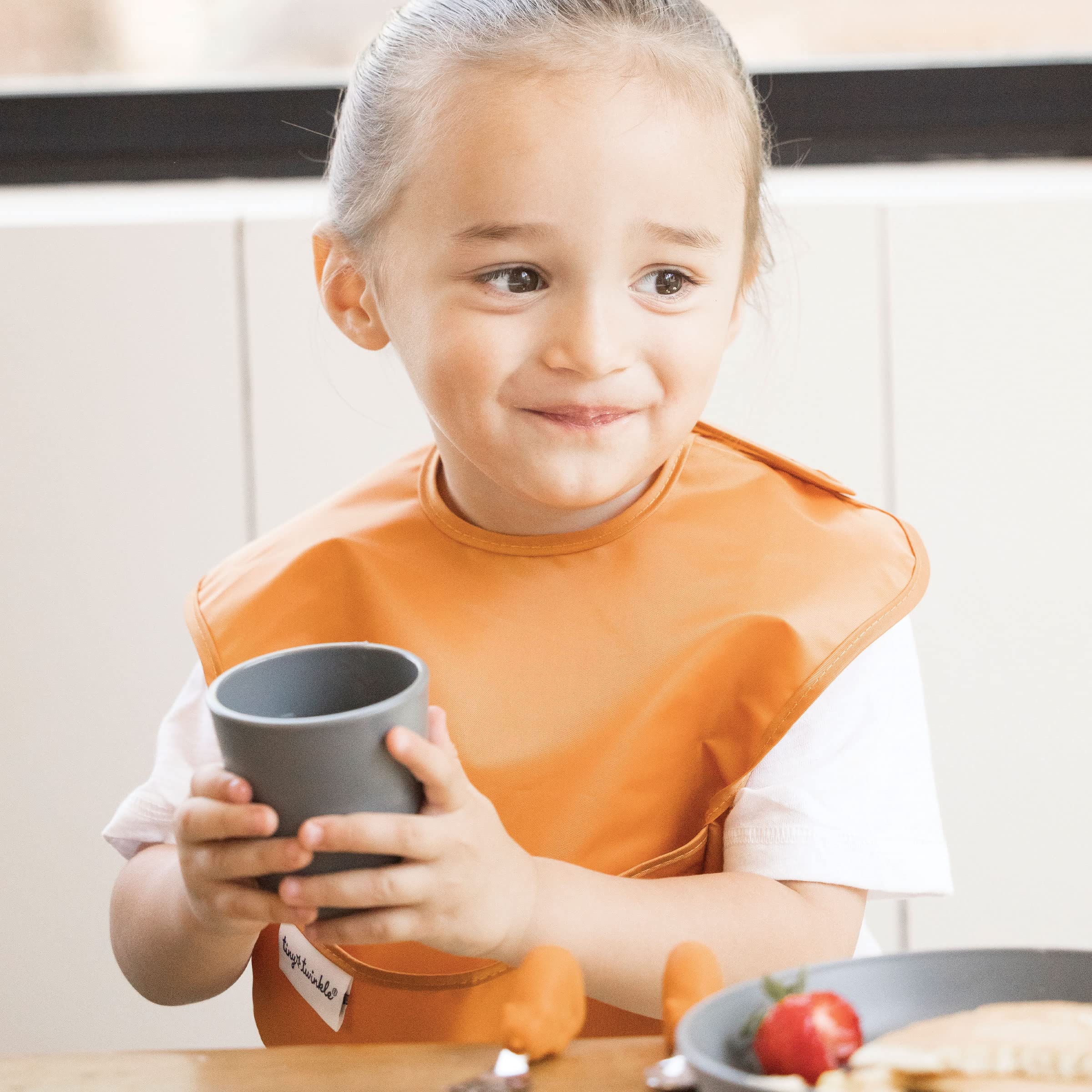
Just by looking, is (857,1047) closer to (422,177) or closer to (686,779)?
(686,779)

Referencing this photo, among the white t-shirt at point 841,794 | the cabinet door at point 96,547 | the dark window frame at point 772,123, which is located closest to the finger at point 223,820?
the white t-shirt at point 841,794

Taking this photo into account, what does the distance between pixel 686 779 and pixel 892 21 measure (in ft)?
4.06

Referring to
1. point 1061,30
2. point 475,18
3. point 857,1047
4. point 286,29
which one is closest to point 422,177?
point 475,18

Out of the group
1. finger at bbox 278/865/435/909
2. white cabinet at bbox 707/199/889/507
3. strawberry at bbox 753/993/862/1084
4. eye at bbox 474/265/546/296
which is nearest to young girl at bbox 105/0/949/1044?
eye at bbox 474/265/546/296

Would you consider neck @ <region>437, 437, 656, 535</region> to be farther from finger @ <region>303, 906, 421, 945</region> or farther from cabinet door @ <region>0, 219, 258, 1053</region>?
cabinet door @ <region>0, 219, 258, 1053</region>

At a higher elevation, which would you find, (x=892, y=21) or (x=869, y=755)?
(x=892, y=21)

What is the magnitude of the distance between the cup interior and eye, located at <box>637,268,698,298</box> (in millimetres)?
350

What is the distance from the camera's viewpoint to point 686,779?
0.94m

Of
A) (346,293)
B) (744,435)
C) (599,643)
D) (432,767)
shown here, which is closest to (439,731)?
(432,767)

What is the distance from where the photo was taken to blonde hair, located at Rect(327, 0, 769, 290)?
0.87 meters

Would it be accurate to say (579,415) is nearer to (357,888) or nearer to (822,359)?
(357,888)

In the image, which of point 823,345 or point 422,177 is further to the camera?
point 823,345

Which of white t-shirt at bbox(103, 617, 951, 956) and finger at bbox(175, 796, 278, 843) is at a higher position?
finger at bbox(175, 796, 278, 843)

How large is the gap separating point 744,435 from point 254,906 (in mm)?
1051
